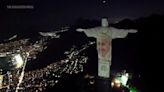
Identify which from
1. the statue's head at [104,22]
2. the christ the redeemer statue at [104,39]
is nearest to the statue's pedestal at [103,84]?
the christ the redeemer statue at [104,39]

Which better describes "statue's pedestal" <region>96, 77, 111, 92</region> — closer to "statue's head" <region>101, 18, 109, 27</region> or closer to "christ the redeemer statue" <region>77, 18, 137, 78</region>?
"christ the redeemer statue" <region>77, 18, 137, 78</region>

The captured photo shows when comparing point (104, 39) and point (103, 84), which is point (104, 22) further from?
point (103, 84)

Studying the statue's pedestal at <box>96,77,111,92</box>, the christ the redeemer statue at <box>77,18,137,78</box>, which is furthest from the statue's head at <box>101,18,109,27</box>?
the statue's pedestal at <box>96,77,111,92</box>

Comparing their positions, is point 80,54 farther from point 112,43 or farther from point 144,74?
point 144,74

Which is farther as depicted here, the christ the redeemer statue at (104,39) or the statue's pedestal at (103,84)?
the statue's pedestal at (103,84)

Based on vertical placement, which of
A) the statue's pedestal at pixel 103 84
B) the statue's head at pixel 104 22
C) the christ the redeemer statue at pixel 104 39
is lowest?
the statue's pedestal at pixel 103 84

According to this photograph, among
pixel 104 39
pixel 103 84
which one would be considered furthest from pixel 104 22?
pixel 103 84

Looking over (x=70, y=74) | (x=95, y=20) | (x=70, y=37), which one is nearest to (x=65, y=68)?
(x=70, y=74)

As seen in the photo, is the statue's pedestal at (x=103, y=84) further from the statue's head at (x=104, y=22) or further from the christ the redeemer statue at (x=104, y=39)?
the statue's head at (x=104, y=22)
